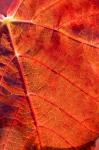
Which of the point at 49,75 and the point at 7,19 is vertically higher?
the point at 7,19

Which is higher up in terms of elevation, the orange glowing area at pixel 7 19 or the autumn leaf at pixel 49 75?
the orange glowing area at pixel 7 19

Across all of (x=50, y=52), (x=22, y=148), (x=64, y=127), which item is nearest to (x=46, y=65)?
(x=50, y=52)

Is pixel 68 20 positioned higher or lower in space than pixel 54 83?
higher

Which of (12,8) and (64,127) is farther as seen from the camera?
(64,127)

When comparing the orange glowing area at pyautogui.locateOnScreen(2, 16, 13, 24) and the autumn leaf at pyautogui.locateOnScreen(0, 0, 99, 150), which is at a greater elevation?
the orange glowing area at pyautogui.locateOnScreen(2, 16, 13, 24)

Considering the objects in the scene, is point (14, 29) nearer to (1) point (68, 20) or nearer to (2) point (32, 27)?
(2) point (32, 27)

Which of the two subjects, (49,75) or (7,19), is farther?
(49,75)

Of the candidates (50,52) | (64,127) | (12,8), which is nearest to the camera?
(12,8)

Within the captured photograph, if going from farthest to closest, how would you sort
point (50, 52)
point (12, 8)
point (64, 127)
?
1. point (64, 127)
2. point (50, 52)
3. point (12, 8)
